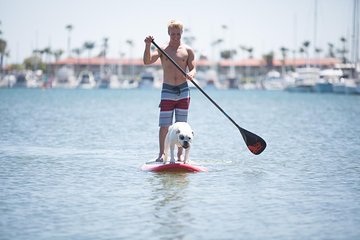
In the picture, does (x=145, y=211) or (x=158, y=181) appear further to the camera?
(x=158, y=181)

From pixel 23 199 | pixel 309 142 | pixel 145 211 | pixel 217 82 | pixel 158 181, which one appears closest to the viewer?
pixel 145 211

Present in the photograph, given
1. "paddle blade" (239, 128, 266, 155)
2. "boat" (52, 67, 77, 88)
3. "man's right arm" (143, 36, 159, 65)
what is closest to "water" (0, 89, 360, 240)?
"paddle blade" (239, 128, 266, 155)

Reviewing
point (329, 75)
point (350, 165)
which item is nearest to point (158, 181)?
point (350, 165)

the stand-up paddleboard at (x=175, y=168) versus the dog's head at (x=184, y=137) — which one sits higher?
the dog's head at (x=184, y=137)

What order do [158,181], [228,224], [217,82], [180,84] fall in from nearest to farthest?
[228,224], [158,181], [180,84], [217,82]

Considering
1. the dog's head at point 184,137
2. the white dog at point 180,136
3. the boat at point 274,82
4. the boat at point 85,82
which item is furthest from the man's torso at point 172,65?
the boat at point 85,82

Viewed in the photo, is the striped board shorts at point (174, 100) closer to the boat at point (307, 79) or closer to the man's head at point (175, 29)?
the man's head at point (175, 29)

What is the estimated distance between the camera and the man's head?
480 inches

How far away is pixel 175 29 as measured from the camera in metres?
12.2

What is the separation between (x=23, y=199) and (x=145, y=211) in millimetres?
1560

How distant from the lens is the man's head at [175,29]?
12180 millimetres

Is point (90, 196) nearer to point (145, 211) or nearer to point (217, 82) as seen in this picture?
point (145, 211)

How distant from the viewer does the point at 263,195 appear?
9.99 metres

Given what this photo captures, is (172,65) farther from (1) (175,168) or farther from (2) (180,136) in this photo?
(1) (175,168)
